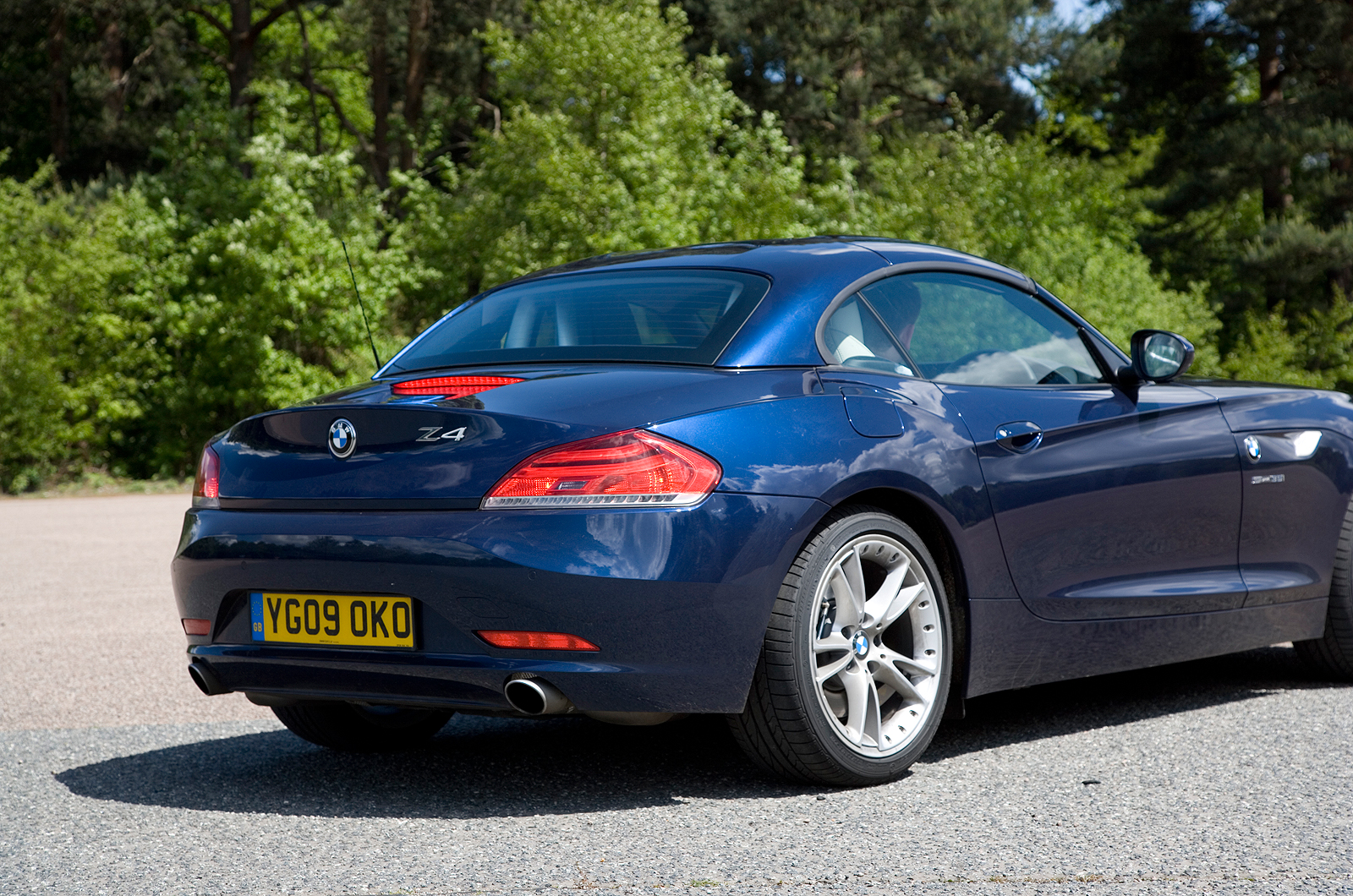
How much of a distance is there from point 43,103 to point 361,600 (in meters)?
36.3

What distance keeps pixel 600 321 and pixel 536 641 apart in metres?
1.13

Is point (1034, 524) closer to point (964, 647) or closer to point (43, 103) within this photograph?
point (964, 647)

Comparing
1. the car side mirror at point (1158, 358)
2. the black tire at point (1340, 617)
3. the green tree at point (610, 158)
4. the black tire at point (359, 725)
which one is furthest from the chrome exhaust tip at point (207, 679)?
the green tree at point (610, 158)

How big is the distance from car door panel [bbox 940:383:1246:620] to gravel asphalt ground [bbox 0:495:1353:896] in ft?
1.48

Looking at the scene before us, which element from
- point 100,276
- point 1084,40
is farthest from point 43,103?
point 1084,40

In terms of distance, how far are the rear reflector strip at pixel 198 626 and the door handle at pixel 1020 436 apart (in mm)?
2184

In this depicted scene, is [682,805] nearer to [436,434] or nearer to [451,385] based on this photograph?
[436,434]

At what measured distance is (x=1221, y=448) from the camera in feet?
15.9

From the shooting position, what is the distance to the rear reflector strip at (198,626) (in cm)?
389

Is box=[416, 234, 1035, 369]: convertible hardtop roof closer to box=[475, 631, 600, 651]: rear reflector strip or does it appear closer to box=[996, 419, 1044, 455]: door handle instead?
box=[996, 419, 1044, 455]: door handle

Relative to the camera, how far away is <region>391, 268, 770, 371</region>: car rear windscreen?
3.97m

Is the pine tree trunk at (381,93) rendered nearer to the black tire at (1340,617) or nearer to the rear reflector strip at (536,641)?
the black tire at (1340,617)

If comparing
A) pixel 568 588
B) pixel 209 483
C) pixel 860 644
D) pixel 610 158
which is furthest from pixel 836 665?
pixel 610 158

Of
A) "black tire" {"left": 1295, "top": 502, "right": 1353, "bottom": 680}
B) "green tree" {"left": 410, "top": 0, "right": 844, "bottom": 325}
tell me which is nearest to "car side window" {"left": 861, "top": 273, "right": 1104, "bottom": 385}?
"black tire" {"left": 1295, "top": 502, "right": 1353, "bottom": 680}
